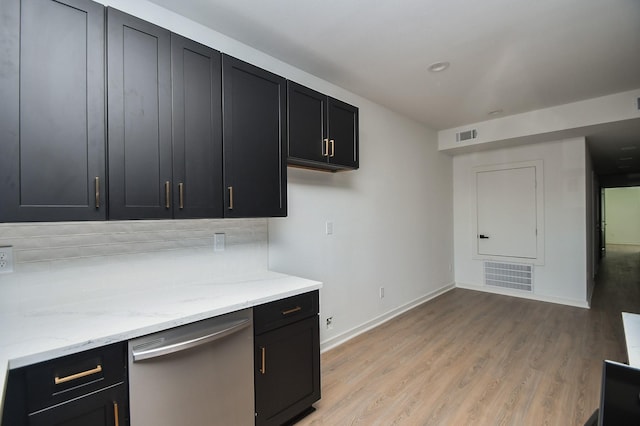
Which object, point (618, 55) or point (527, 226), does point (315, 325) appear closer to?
point (618, 55)

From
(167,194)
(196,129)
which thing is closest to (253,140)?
(196,129)

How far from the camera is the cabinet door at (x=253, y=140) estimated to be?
74.8 inches

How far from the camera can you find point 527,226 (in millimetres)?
4734

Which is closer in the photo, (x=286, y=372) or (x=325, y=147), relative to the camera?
(x=286, y=372)

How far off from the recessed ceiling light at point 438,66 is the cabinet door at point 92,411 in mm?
3196

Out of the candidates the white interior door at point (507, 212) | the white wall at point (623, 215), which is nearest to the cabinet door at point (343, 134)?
the white interior door at point (507, 212)

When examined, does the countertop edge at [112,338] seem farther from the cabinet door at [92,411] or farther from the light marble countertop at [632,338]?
the light marble countertop at [632,338]

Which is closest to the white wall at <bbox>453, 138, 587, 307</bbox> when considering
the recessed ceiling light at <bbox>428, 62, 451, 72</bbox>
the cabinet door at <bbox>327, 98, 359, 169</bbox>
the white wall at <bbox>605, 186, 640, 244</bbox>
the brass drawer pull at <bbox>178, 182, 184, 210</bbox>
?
the recessed ceiling light at <bbox>428, 62, 451, 72</bbox>

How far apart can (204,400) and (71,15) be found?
1.93 metres

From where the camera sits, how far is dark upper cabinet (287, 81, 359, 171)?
2293 mm

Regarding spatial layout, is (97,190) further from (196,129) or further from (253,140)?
(253,140)

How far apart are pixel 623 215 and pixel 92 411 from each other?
1709cm

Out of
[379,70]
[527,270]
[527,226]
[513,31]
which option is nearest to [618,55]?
[513,31]

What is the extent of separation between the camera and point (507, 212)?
493cm
